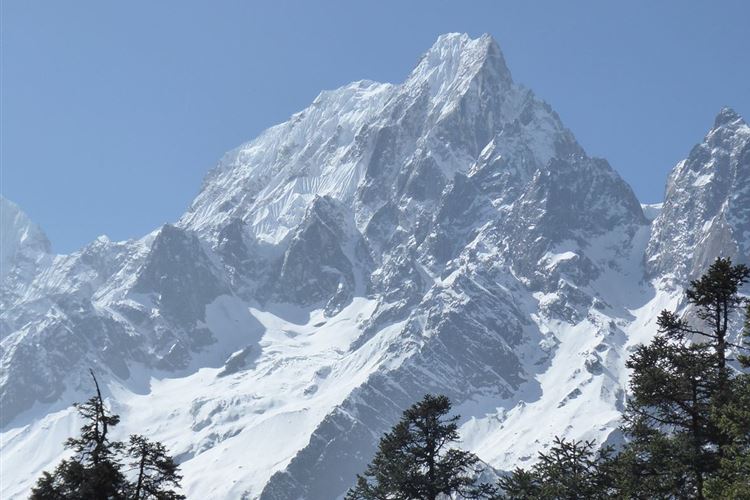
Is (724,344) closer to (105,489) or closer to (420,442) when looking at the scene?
(420,442)

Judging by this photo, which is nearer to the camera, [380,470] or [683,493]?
[683,493]

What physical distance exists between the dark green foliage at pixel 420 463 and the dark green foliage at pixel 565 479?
2.60 meters

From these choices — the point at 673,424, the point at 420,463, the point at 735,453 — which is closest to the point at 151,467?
the point at 420,463

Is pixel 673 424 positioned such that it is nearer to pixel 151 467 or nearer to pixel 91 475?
pixel 151 467

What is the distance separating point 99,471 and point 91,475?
236 millimetres

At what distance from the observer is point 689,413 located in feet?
123

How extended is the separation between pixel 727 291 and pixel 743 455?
21.8 feet

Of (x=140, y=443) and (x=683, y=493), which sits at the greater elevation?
(x=683, y=493)

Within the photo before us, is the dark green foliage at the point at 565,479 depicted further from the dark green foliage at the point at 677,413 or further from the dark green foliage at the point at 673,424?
the dark green foliage at the point at 677,413

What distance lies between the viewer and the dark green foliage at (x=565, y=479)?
37281 millimetres

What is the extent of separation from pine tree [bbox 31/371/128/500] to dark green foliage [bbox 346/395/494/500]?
10224 mm

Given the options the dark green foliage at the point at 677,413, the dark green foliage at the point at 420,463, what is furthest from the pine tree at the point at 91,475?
the dark green foliage at the point at 677,413

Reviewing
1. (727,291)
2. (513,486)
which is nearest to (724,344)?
→ (727,291)

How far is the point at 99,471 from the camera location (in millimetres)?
33750
